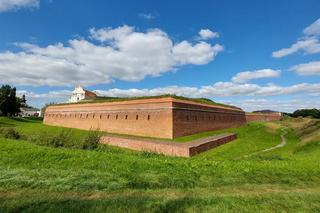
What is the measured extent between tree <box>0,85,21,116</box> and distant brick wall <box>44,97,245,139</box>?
25912 millimetres

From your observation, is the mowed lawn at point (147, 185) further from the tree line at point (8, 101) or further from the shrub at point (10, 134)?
the tree line at point (8, 101)

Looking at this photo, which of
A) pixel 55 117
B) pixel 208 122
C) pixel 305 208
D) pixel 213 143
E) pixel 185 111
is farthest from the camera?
pixel 55 117

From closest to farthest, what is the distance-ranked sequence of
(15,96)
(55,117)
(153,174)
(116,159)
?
(153,174), (116,159), (55,117), (15,96)

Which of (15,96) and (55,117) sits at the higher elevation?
(15,96)

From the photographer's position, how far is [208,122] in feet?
95.3

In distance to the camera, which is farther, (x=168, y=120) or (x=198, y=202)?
(x=168, y=120)

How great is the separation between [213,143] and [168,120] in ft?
14.8

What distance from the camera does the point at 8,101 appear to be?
180ft

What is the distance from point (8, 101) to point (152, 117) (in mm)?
45173

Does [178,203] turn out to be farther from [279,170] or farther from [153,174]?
[279,170]

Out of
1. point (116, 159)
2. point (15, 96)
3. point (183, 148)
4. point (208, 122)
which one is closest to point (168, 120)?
point (183, 148)

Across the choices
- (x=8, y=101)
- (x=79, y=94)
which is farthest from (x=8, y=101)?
(x=79, y=94)

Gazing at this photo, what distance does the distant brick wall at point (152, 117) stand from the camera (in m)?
22.1

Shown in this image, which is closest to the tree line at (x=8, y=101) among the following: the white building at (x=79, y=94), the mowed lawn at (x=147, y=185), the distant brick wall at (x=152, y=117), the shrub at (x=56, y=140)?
the white building at (x=79, y=94)
